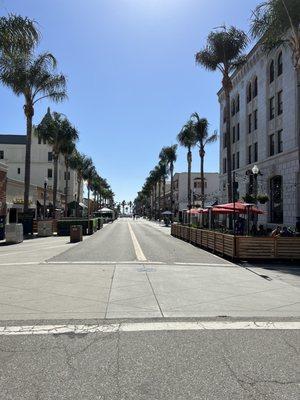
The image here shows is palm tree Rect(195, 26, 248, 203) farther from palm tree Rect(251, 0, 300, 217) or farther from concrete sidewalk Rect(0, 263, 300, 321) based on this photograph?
concrete sidewalk Rect(0, 263, 300, 321)

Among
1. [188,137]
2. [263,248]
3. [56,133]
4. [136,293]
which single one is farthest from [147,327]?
[188,137]

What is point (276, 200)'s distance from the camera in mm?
35750

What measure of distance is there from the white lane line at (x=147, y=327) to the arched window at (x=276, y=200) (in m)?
27.7

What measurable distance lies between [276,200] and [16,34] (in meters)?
22.1

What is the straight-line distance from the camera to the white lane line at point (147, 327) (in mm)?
7414

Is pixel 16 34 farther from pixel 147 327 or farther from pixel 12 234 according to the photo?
pixel 147 327

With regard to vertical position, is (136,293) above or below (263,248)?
below

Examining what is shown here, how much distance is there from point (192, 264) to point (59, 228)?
2337 centimetres

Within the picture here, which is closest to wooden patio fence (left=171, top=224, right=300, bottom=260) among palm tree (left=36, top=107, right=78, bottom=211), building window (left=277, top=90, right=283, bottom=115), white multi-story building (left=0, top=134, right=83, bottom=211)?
building window (left=277, top=90, right=283, bottom=115)

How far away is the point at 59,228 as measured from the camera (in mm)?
39094

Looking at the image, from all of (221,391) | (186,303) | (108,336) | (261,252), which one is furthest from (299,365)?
(261,252)

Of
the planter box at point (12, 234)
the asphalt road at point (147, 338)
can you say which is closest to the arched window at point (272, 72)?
the planter box at point (12, 234)

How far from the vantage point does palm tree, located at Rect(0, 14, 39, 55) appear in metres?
21.5

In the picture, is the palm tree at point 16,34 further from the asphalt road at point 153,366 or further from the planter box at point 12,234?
the asphalt road at point 153,366
